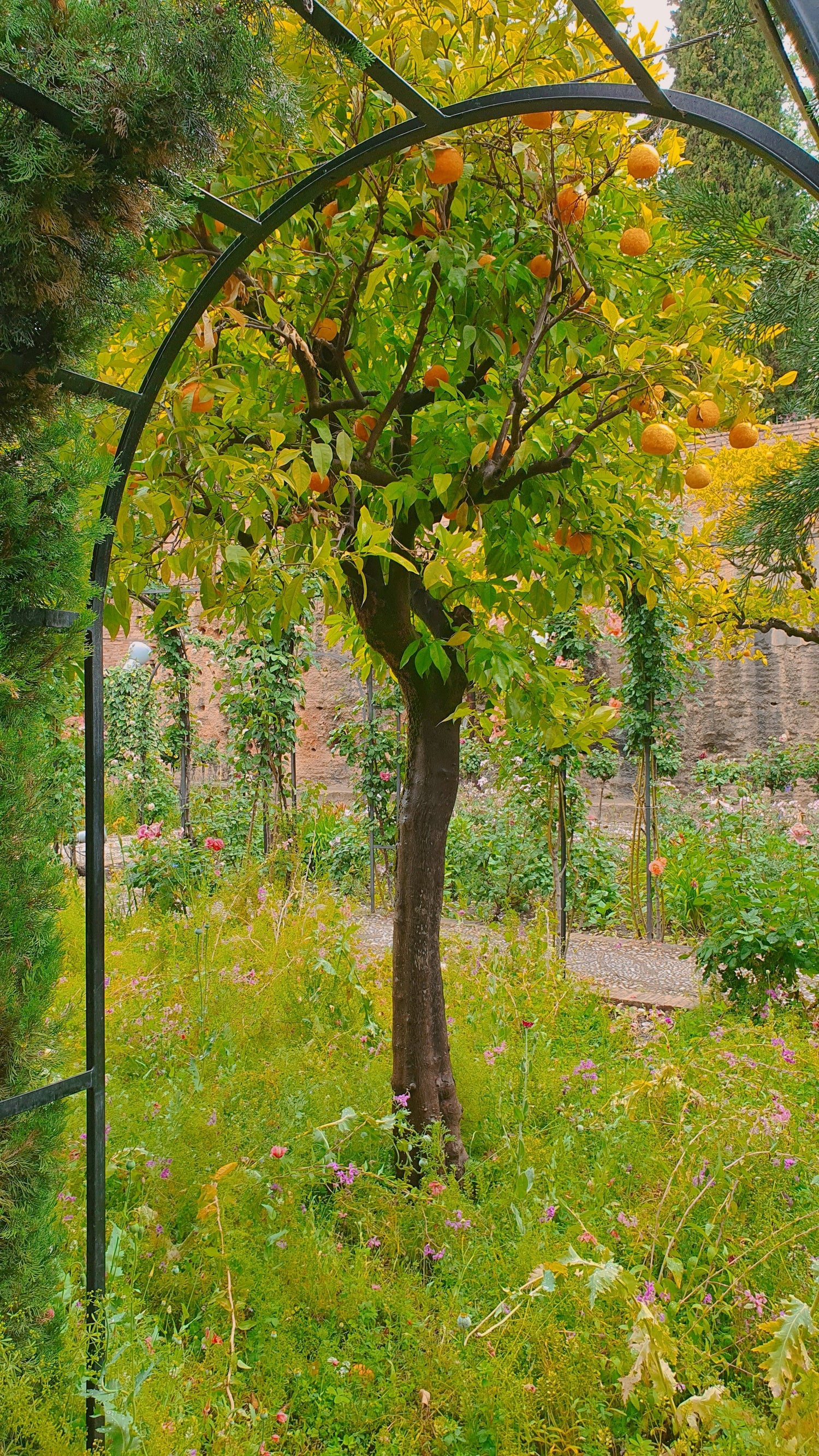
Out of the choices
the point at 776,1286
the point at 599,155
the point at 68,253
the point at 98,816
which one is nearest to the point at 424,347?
the point at 599,155

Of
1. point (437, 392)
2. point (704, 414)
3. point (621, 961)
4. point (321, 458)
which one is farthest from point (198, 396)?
point (621, 961)

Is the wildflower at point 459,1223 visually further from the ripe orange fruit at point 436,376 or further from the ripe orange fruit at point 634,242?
the ripe orange fruit at point 634,242

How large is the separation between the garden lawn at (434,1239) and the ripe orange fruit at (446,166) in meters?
1.53

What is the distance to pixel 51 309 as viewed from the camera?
3.86 ft

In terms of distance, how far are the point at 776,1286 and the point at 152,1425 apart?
135 centimetres

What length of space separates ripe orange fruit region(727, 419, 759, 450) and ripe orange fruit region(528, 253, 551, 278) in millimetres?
531

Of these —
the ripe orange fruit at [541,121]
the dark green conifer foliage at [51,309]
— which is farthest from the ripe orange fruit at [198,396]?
the ripe orange fruit at [541,121]

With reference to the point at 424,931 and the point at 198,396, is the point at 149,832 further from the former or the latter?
the point at 198,396

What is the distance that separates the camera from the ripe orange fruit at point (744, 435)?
6.08ft

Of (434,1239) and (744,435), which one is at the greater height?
(744,435)

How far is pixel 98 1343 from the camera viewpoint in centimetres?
136

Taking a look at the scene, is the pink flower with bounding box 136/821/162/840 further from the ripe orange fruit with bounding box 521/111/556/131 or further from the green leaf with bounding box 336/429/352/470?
the ripe orange fruit with bounding box 521/111/556/131

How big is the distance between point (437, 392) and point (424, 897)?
4.45ft

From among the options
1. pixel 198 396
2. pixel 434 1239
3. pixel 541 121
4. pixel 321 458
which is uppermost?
pixel 541 121
